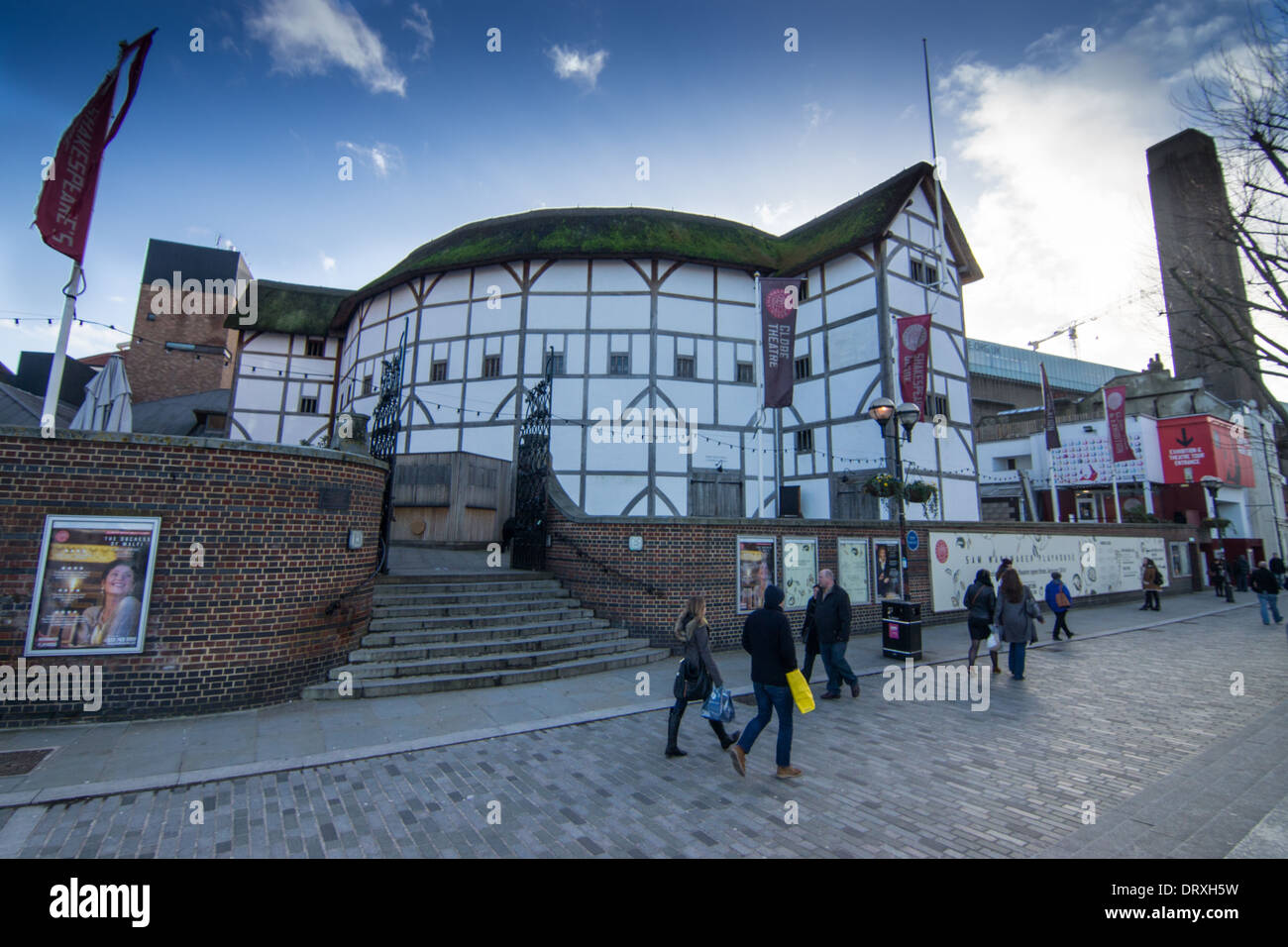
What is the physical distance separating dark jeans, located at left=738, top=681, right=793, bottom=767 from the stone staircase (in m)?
4.14

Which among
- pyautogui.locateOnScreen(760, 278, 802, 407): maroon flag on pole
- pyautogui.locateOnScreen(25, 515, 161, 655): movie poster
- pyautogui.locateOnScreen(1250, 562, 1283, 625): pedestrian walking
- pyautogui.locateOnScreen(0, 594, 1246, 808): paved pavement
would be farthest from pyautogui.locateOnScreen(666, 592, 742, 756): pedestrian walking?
pyautogui.locateOnScreen(1250, 562, 1283, 625): pedestrian walking

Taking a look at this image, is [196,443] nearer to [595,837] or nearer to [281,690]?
[281,690]

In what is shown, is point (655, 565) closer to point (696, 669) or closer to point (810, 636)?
point (810, 636)

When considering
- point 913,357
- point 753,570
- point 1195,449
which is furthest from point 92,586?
point 1195,449

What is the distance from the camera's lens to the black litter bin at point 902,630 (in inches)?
386

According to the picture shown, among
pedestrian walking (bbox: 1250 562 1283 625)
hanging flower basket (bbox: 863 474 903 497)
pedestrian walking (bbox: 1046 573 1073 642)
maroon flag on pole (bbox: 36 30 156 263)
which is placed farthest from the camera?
pedestrian walking (bbox: 1250 562 1283 625)

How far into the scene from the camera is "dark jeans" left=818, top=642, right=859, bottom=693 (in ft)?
25.2

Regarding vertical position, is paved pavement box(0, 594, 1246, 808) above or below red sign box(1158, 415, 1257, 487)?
below

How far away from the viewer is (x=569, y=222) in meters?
21.7

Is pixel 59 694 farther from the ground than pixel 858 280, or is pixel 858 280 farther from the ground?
pixel 858 280

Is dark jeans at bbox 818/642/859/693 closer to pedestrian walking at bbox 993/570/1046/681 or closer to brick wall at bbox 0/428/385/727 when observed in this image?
pedestrian walking at bbox 993/570/1046/681

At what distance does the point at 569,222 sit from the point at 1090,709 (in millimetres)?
21320

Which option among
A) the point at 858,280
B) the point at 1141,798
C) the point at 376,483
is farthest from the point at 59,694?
the point at 858,280

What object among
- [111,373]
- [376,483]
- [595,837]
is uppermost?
[111,373]
